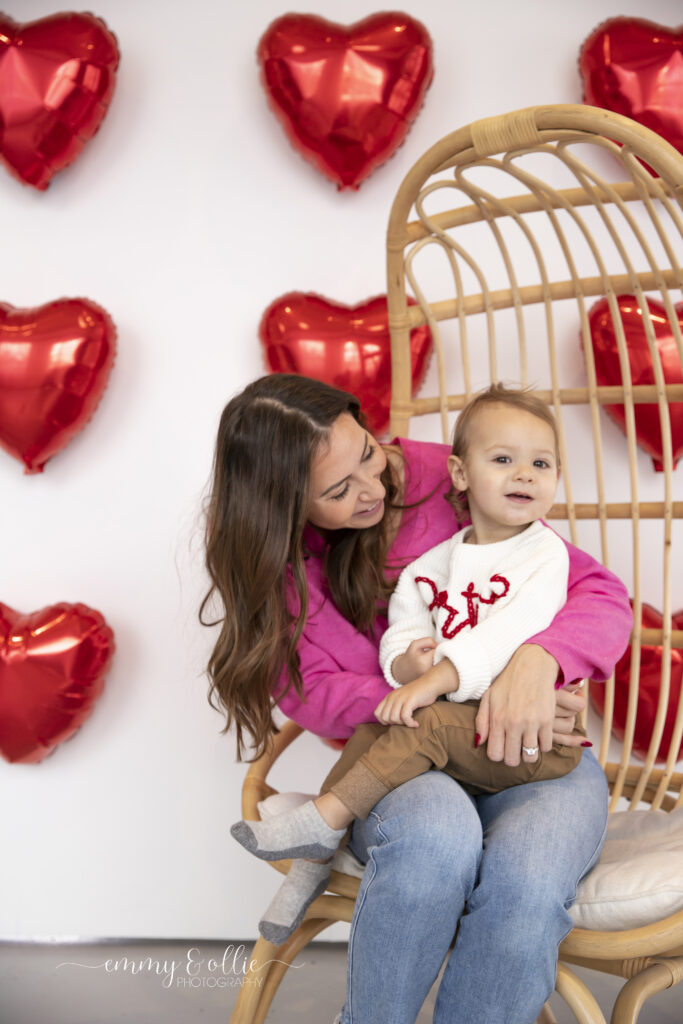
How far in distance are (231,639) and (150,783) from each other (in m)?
A: 0.75

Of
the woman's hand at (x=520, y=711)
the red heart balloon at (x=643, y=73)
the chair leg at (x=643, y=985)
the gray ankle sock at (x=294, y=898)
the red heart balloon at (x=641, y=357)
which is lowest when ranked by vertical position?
the chair leg at (x=643, y=985)

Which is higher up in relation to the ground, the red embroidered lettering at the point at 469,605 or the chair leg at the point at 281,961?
the red embroidered lettering at the point at 469,605

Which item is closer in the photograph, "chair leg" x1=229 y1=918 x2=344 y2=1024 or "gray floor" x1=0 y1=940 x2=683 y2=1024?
"chair leg" x1=229 y1=918 x2=344 y2=1024

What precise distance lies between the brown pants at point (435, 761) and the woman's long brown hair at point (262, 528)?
0.57ft

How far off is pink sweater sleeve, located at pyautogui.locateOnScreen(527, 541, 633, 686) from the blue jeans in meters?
0.18

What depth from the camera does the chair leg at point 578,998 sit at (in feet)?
3.03

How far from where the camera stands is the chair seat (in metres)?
0.94

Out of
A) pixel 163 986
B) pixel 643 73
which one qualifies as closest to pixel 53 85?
pixel 643 73

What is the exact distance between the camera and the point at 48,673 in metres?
1.68

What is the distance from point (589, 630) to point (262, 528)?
400 mm

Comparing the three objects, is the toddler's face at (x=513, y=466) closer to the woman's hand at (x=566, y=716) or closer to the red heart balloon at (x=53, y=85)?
the woman's hand at (x=566, y=716)

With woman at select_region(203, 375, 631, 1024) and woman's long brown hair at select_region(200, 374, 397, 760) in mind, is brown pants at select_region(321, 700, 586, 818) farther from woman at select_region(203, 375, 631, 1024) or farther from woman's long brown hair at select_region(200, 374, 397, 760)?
woman's long brown hair at select_region(200, 374, 397, 760)

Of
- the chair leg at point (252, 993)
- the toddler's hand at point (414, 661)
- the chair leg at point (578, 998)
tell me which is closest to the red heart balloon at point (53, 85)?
the toddler's hand at point (414, 661)

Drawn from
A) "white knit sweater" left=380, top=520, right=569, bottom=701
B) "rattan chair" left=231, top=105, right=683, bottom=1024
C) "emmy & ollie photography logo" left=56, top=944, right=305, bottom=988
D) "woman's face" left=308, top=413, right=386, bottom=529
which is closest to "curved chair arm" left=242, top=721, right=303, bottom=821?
"rattan chair" left=231, top=105, right=683, bottom=1024
